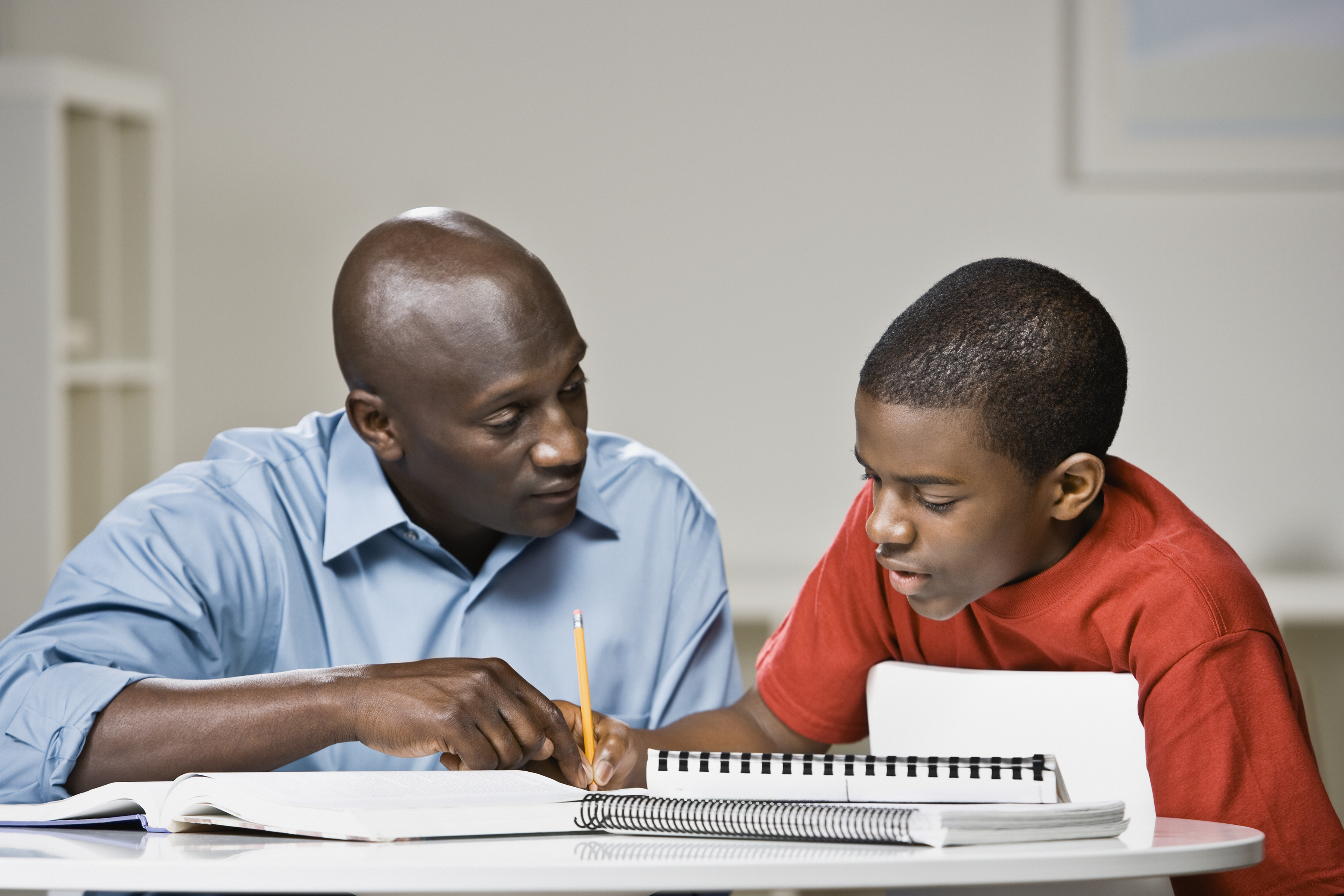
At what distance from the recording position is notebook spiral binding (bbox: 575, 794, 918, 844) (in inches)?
28.0

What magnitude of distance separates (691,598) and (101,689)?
0.61 meters

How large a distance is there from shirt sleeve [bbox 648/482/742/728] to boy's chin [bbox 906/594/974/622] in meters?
0.35

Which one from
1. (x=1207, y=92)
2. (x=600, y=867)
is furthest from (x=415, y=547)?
(x=1207, y=92)

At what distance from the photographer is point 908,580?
3.49 feet

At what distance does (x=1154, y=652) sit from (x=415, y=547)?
737 millimetres

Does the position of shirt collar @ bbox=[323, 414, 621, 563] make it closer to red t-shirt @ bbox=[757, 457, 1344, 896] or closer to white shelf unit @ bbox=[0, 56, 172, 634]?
red t-shirt @ bbox=[757, 457, 1344, 896]

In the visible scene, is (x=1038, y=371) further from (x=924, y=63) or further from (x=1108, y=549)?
(x=924, y=63)

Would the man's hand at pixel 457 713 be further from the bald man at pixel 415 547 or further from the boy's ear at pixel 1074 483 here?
the boy's ear at pixel 1074 483

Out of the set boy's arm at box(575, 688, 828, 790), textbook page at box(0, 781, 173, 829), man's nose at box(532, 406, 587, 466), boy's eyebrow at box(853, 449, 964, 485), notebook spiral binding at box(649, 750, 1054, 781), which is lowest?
boy's arm at box(575, 688, 828, 790)

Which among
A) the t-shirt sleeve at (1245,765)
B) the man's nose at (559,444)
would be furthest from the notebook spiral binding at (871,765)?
the man's nose at (559,444)

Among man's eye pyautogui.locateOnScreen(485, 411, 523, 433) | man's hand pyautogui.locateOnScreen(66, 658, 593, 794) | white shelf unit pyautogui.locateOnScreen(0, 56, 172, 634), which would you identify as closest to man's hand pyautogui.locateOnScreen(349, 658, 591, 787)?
man's hand pyautogui.locateOnScreen(66, 658, 593, 794)

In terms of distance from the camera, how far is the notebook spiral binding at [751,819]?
711mm

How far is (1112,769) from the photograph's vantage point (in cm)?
95

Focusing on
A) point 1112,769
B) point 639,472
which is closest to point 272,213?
point 639,472
